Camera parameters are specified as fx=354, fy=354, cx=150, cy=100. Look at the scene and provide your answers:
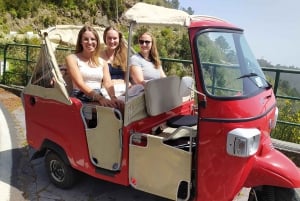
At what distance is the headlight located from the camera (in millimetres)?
→ 3107

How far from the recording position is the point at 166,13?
3617 mm

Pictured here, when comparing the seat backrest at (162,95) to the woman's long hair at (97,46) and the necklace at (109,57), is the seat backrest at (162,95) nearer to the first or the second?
the woman's long hair at (97,46)

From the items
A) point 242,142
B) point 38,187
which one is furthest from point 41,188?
point 242,142

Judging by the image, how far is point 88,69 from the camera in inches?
189

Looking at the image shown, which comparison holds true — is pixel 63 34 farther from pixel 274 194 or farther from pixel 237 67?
pixel 274 194

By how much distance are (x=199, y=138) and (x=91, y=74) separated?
6.78ft

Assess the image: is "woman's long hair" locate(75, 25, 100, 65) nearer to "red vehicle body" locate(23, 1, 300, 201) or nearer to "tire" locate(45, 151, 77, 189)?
"red vehicle body" locate(23, 1, 300, 201)

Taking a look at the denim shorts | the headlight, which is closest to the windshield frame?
the headlight

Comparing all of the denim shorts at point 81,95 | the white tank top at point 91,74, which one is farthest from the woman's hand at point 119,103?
the white tank top at point 91,74

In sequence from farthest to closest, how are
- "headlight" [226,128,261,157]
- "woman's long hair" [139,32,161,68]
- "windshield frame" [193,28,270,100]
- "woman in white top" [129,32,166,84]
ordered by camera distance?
"woman's long hair" [139,32,161,68], "woman in white top" [129,32,166,84], "windshield frame" [193,28,270,100], "headlight" [226,128,261,157]

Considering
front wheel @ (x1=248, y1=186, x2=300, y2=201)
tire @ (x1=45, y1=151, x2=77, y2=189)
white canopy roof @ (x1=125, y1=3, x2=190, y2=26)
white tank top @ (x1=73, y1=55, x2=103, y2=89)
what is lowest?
tire @ (x1=45, y1=151, x2=77, y2=189)

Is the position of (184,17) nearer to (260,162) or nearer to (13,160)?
(260,162)

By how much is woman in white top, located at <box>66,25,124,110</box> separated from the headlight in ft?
5.77

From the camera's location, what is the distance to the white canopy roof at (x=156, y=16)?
3383mm
